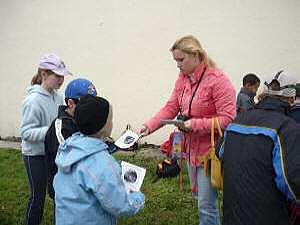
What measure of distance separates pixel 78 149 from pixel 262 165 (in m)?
1.03

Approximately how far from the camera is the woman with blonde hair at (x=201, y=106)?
12.5 ft

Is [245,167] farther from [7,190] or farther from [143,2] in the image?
[143,2]

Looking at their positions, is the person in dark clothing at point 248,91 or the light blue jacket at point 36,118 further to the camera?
the person in dark clothing at point 248,91

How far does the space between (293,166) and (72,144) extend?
1243 mm

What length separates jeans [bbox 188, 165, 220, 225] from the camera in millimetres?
3846

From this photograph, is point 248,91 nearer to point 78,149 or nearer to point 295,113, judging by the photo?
point 295,113

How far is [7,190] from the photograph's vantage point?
255 inches

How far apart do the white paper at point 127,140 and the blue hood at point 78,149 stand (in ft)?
2.35

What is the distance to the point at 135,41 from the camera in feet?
28.0

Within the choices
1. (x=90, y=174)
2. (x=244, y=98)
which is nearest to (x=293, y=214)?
(x=90, y=174)

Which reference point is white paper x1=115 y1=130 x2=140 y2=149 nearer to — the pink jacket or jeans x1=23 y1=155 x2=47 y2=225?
the pink jacket

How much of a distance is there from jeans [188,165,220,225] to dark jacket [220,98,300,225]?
83 cm

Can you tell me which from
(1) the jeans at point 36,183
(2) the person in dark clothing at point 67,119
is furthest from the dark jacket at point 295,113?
(1) the jeans at point 36,183

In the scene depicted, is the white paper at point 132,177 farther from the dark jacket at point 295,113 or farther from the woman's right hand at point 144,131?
the dark jacket at point 295,113
